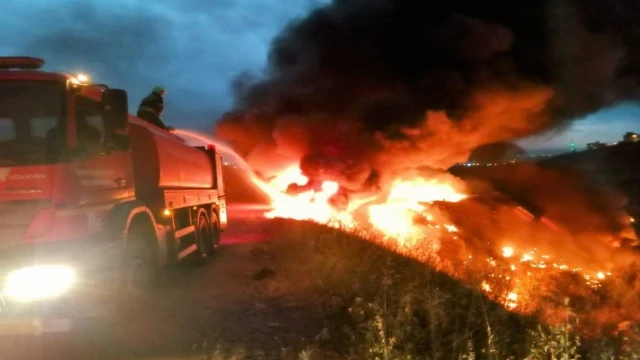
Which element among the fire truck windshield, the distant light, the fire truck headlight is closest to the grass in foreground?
the fire truck headlight

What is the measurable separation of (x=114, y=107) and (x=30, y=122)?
0.95 m

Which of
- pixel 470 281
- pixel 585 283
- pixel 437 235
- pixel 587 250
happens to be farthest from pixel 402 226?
pixel 470 281

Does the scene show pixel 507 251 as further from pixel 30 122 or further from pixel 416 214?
pixel 30 122

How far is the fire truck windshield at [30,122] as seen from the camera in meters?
6.38

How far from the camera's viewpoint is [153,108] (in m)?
12.3

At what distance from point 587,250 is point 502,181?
44.8 ft

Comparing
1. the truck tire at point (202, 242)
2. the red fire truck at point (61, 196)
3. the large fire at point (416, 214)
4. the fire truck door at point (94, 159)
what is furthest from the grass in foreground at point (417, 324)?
the large fire at point (416, 214)

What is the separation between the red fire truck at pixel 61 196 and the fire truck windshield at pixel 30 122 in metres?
0.01

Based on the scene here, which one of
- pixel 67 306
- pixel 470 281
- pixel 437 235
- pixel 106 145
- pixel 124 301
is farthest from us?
pixel 437 235

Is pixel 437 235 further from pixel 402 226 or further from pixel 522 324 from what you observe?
pixel 522 324

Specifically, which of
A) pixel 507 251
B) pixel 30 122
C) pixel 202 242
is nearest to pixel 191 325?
pixel 30 122

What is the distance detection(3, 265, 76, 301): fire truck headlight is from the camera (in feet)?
19.5

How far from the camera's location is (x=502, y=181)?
1575 inches

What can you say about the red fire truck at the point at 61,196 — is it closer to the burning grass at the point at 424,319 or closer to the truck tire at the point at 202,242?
the burning grass at the point at 424,319
